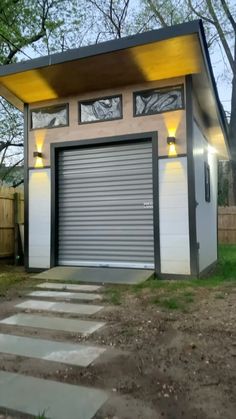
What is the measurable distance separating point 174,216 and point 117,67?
8.98 feet

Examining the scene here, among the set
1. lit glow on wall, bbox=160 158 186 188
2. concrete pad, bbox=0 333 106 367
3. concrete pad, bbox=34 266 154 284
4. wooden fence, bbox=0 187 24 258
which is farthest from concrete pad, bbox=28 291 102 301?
wooden fence, bbox=0 187 24 258

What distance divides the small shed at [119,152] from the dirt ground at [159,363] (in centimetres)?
228

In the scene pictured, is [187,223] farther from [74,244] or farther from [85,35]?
[85,35]

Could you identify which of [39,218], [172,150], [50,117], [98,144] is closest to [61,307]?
[39,218]

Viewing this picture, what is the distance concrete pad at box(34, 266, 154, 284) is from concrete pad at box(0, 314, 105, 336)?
6.31 ft

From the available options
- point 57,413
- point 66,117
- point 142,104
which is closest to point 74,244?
point 66,117

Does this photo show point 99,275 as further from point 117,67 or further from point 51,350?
point 117,67

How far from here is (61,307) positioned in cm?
447

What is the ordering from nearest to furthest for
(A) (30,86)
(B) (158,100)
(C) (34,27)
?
(B) (158,100) < (A) (30,86) < (C) (34,27)

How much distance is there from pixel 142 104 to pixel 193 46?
1.45 meters

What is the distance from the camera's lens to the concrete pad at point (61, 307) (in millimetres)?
4293

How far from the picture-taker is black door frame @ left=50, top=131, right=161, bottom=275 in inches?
250

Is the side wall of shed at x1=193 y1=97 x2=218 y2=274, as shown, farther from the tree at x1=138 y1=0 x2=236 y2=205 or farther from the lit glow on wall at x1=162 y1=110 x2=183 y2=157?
the tree at x1=138 y1=0 x2=236 y2=205

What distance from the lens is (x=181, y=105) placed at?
625 cm
